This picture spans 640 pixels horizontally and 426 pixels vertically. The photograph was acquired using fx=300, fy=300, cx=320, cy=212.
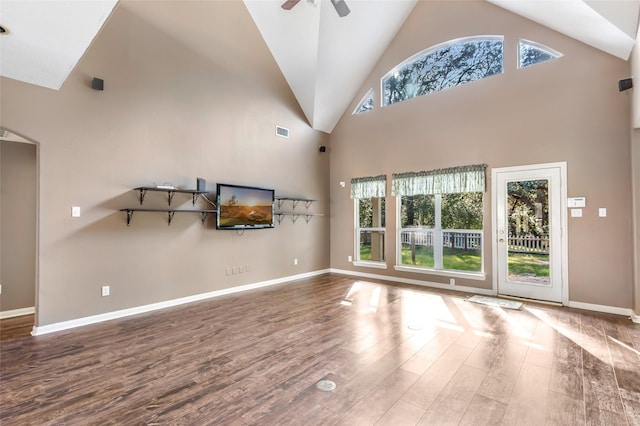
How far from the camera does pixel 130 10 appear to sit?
4070 mm

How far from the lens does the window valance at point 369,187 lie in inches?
259

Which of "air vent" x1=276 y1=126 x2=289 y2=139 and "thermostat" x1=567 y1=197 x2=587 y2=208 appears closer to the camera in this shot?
"thermostat" x1=567 y1=197 x2=587 y2=208

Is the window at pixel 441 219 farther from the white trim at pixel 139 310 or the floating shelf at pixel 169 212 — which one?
the floating shelf at pixel 169 212

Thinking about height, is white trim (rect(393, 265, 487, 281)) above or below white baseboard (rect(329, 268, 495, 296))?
above

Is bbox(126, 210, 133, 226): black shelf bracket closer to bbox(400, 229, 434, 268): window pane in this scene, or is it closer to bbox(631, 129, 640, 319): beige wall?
bbox(400, 229, 434, 268): window pane

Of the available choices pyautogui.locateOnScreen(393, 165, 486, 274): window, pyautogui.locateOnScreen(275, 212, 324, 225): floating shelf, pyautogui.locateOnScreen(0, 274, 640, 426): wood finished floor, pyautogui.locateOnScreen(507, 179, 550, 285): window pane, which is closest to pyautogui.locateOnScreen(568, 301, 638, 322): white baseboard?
pyautogui.locateOnScreen(0, 274, 640, 426): wood finished floor

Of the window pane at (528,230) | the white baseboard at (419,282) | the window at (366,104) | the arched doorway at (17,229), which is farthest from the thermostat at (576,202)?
the arched doorway at (17,229)

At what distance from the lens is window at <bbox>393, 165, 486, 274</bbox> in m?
5.43

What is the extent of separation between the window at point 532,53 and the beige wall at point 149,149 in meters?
4.32

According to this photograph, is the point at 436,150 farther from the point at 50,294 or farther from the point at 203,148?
the point at 50,294

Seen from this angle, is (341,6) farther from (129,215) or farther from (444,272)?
(444,272)

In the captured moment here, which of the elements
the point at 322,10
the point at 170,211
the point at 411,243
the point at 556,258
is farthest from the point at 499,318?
the point at 322,10

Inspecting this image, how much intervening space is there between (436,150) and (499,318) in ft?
10.5

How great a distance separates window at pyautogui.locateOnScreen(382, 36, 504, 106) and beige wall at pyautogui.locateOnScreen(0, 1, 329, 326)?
2.47 meters
